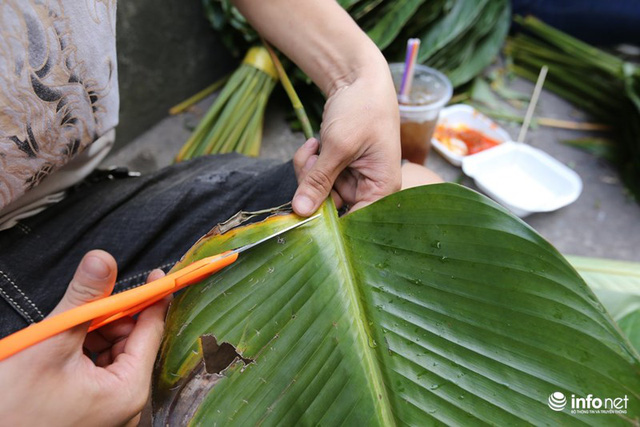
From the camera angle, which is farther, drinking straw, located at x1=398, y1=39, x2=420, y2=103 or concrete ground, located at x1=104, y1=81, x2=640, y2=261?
concrete ground, located at x1=104, y1=81, x2=640, y2=261

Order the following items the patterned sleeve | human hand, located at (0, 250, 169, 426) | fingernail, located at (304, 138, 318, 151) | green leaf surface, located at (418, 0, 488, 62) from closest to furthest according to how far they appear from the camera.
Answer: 1. human hand, located at (0, 250, 169, 426)
2. the patterned sleeve
3. fingernail, located at (304, 138, 318, 151)
4. green leaf surface, located at (418, 0, 488, 62)

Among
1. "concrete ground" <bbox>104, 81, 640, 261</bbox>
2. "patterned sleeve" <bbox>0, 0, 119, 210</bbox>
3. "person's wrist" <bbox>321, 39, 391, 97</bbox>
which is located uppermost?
"patterned sleeve" <bbox>0, 0, 119, 210</bbox>

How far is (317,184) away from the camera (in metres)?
0.67

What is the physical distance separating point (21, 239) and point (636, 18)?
239cm

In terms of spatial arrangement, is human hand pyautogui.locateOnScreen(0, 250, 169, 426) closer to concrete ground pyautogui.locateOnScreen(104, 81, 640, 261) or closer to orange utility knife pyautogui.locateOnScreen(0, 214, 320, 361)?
orange utility knife pyautogui.locateOnScreen(0, 214, 320, 361)

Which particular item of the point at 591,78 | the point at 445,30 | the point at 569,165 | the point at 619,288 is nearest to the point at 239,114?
the point at 445,30

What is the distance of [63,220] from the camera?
2.42ft

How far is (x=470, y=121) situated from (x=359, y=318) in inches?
54.3

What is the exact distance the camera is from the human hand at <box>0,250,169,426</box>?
1.39 feet

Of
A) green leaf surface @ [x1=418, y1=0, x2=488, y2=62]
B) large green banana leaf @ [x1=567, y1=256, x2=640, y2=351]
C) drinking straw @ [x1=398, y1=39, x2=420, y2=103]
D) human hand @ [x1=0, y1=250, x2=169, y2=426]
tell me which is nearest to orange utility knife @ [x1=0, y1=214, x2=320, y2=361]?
human hand @ [x1=0, y1=250, x2=169, y2=426]

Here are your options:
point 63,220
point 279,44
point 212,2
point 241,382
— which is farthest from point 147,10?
point 241,382

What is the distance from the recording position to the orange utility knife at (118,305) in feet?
1.42

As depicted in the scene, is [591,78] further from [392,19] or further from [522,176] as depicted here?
[392,19]

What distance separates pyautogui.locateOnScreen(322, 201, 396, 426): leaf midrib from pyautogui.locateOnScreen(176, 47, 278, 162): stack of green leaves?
79 cm
